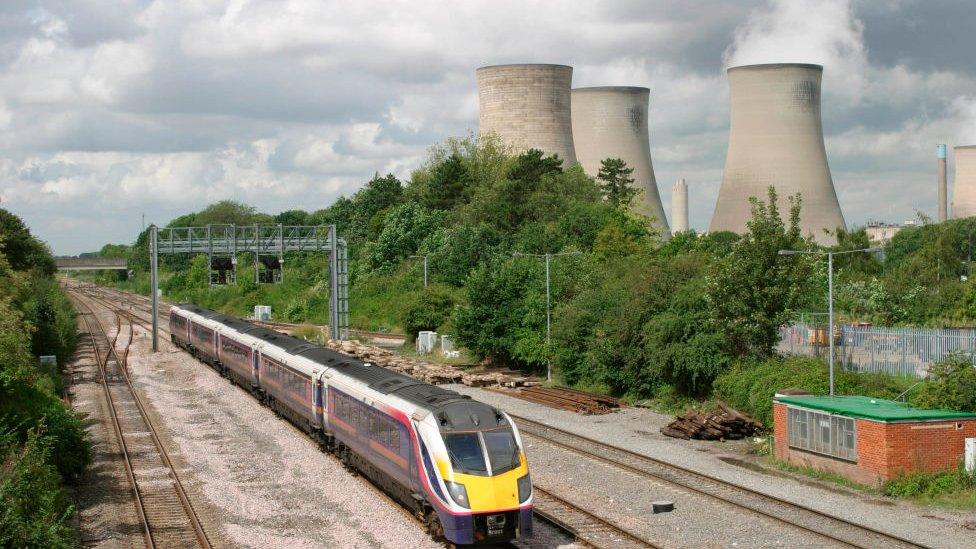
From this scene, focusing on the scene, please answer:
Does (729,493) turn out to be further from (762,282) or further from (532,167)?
(532,167)

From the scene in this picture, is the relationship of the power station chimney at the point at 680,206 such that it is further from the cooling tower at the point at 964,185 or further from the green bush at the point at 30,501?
the green bush at the point at 30,501

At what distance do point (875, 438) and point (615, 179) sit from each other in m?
58.6

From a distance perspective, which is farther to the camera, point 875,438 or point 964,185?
point 964,185

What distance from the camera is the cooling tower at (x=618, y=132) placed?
7756cm

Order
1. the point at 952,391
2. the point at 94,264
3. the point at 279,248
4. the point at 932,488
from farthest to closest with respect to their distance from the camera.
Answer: the point at 94,264 → the point at 279,248 → the point at 952,391 → the point at 932,488

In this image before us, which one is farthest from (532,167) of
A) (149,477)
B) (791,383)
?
(149,477)

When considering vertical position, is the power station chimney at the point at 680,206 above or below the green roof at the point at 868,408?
above

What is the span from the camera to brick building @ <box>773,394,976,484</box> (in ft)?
62.2

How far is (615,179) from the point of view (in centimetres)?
7669

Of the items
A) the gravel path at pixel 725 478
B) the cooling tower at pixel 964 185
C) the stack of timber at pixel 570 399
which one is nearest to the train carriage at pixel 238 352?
the gravel path at pixel 725 478

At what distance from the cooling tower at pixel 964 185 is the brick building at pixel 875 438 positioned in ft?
216

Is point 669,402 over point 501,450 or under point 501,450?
under

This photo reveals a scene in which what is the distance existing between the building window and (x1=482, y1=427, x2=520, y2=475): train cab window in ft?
27.9

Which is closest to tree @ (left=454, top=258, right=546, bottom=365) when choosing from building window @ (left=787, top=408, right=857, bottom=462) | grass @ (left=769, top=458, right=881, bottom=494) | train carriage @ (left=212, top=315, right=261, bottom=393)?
train carriage @ (left=212, top=315, right=261, bottom=393)
